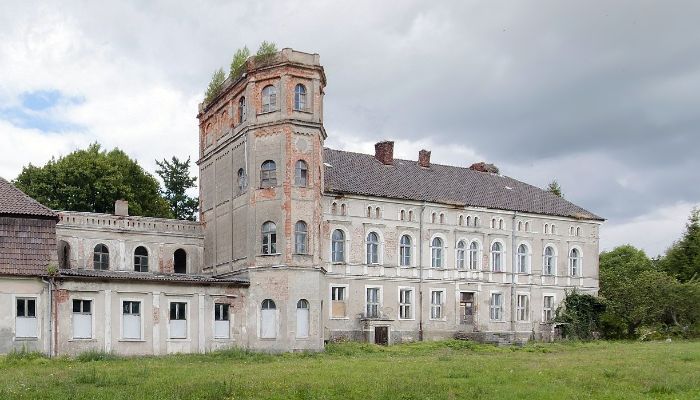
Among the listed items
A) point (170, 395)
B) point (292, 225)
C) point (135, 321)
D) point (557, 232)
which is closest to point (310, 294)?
point (292, 225)

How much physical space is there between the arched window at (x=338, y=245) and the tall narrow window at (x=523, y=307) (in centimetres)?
1318

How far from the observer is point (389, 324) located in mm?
46094

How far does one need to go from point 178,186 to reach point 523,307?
3152 centimetres

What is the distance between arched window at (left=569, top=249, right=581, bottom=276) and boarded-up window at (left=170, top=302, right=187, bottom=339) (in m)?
27.9

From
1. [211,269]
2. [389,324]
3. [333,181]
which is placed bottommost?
[389,324]

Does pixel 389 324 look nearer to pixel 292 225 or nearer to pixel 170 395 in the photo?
pixel 292 225

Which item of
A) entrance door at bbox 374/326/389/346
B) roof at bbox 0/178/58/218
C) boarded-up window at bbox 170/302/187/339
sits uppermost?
roof at bbox 0/178/58/218

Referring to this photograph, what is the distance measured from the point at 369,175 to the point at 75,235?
16702 mm

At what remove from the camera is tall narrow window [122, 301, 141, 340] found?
35.9m

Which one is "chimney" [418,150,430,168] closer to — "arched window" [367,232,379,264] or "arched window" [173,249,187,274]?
"arched window" [367,232,379,264]

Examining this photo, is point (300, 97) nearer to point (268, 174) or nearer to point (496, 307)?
point (268, 174)

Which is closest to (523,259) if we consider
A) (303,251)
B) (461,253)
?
(461,253)

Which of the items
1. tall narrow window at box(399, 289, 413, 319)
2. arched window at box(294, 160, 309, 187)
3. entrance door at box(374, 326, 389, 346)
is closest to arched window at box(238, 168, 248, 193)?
arched window at box(294, 160, 309, 187)

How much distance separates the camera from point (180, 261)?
46.6 meters
